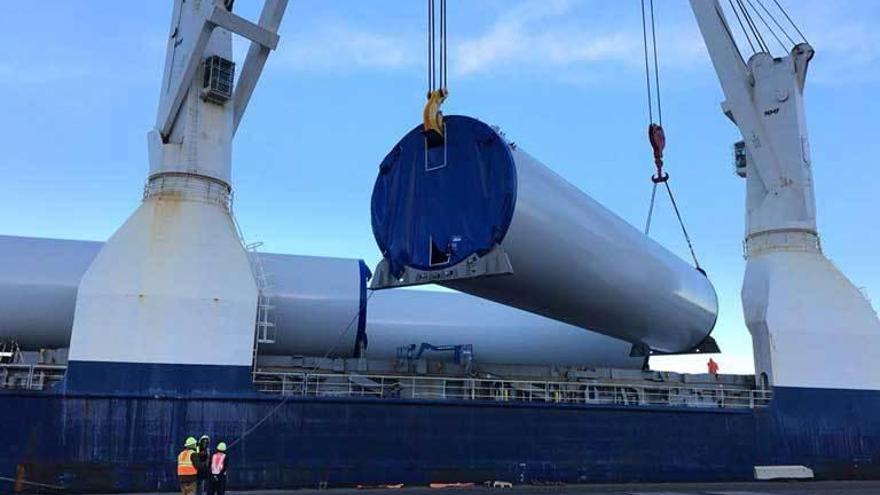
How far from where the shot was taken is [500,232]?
11305 millimetres

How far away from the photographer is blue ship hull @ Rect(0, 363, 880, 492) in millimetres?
13641

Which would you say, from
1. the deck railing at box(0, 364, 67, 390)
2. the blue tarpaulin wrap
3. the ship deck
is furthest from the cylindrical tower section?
the deck railing at box(0, 364, 67, 390)

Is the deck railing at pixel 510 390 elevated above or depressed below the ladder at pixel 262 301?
below

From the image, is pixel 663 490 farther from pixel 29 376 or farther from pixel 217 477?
pixel 29 376

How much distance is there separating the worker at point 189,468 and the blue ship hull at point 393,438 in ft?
13.5

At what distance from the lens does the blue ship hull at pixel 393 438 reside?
13.6m

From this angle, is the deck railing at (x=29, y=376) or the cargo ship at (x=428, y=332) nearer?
the cargo ship at (x=428, y=332)

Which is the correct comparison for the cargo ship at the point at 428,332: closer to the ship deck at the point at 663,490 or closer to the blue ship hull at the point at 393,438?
the blue ship hull at the point at 393,438

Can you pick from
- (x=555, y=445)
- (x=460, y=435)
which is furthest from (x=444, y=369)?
(x=555, y=445)

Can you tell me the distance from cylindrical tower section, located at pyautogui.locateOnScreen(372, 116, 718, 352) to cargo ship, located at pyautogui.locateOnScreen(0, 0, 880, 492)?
0.15 ft

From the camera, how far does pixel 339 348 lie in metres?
17.9

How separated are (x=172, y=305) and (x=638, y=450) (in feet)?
35.8

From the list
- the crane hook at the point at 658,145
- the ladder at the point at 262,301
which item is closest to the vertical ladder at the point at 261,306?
the ladder at the point at 262,301

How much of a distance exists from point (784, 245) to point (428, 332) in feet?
33.9
